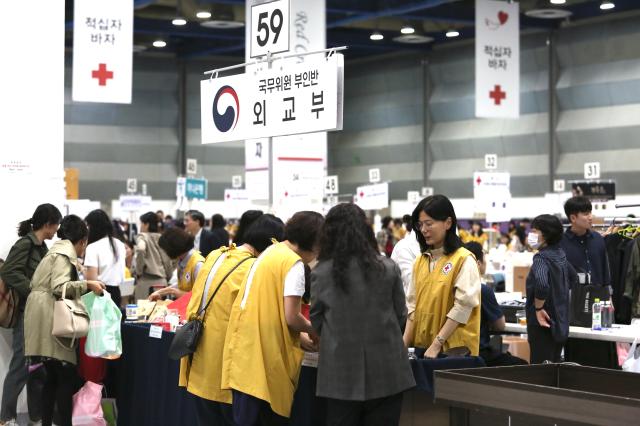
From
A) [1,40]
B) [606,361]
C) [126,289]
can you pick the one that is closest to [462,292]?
[606,361]

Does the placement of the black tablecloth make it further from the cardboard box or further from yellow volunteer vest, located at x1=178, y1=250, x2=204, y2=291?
the cardboard box

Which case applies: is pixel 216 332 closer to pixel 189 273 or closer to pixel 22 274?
pixel 22 274

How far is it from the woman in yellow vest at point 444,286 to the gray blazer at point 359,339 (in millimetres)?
965

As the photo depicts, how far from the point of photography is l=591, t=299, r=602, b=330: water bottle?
22.1 ft

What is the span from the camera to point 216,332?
512 cm

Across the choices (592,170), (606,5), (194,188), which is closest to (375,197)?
(592,170)

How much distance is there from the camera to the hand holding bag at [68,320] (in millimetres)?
6410

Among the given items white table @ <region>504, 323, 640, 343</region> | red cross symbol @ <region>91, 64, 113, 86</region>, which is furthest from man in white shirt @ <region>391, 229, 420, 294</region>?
red cross symbol @ <region>91, 64, 113, 86</region>

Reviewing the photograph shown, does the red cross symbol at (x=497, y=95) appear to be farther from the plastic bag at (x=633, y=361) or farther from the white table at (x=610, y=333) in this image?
the plastic bag at (x=633, y=361)

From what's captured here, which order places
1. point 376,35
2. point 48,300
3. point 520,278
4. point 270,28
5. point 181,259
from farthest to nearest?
point 376,35 → point 520,278 → point 181,259 → point 270,28 → point 48,300

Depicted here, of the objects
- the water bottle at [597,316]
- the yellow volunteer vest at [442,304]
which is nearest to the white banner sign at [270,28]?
the yellow volunteer vest at [442,304]

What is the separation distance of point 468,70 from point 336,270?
68.8ft

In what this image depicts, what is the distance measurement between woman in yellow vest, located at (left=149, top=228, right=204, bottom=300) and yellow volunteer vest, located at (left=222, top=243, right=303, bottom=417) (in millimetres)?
2706

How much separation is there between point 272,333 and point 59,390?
2385mm
